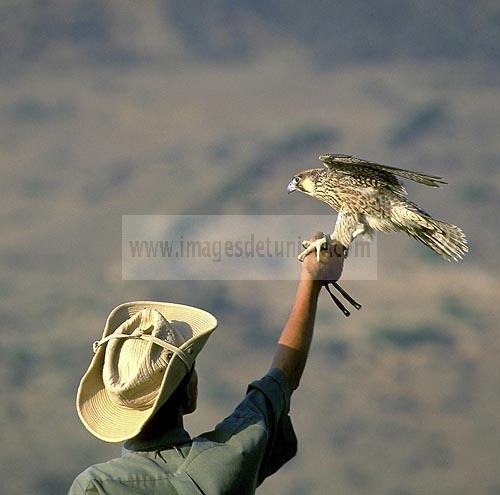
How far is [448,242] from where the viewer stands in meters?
4.09

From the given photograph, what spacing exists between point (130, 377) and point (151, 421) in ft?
0.42

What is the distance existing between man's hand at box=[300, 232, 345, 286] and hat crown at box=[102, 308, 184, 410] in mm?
482

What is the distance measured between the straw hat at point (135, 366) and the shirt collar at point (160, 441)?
0.05m

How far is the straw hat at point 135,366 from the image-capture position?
1.79 m

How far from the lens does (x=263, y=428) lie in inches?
76.2

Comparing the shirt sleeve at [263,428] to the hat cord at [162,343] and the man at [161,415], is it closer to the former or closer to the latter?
the man at [161,415]

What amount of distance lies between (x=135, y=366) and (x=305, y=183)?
3.09 m

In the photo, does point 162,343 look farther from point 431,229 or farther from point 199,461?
point 431,229

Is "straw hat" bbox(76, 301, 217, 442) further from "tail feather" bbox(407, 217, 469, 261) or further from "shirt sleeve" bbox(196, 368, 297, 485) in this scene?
"tail feather" bbox(407, 217, 469, 261)

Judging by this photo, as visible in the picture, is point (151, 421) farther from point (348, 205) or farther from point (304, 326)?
point (348, 205)

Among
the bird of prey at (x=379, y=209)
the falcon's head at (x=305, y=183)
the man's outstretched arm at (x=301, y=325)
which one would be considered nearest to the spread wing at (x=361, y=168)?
the bird of prey at (x=379, y=209)

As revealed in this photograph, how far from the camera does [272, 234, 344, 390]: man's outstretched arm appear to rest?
2148mm

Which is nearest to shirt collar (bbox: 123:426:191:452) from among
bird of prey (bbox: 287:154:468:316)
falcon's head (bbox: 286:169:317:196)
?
bird of prey (bbox: 287:154:468:316)

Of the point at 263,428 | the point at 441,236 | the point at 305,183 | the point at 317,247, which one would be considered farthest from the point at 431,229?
the point at 263,428
